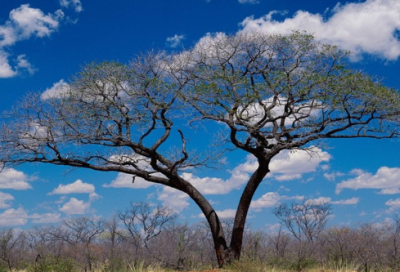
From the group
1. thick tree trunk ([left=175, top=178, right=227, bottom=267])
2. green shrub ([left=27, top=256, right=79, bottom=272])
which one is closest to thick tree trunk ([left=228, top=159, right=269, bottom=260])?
thick tree trunk ([left=175, top=178, right=227, bottom=267])

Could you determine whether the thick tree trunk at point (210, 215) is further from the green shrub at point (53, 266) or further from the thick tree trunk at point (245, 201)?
the green shrub at point (53, 266)

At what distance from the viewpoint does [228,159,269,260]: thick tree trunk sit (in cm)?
1838

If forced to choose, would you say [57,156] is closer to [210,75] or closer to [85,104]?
[85,104]

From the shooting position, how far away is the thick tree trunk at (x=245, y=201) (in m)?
18.4

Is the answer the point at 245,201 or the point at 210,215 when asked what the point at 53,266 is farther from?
the point at 245,201

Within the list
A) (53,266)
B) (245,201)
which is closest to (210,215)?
(245,201)

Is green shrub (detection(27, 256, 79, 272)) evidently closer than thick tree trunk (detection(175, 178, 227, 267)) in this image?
No

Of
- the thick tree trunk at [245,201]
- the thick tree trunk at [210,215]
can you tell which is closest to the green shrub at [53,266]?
the thick tree trunk at [210,215]

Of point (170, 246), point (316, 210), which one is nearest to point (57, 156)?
point (170, 246)

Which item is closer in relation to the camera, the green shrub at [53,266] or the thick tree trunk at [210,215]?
the thick tree trunk at [210,215]

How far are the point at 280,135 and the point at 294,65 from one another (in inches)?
109

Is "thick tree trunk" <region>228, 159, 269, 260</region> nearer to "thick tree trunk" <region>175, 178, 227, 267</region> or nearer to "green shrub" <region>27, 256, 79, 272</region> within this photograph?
"thick tree trunk" <region>175, 178, 227, 267</region>

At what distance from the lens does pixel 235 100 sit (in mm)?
17969

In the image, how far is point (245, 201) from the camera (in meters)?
18.5
